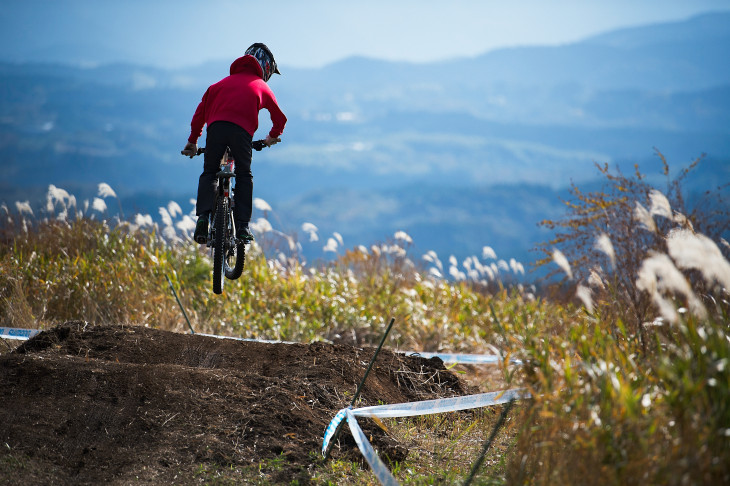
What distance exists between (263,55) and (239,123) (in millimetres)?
691

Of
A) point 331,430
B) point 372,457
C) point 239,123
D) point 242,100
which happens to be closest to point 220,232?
point 239,123

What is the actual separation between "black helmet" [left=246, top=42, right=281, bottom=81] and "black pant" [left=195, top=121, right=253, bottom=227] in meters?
0.65

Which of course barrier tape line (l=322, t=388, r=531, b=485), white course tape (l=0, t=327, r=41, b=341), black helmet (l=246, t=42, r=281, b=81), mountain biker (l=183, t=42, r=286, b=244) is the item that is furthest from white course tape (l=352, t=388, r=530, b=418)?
white course tape (l=0, t=327, r=41, b=341)

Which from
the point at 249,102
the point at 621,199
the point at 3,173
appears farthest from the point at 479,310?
the point at 3,173

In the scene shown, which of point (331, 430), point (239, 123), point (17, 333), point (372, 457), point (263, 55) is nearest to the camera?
point (372, 457)

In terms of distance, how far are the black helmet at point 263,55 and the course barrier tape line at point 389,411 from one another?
10.5 ft

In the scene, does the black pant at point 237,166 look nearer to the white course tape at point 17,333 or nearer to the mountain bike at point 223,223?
the mountain bike at point 223,223

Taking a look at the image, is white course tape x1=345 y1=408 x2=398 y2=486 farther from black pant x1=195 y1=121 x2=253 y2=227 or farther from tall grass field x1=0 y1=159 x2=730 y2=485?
black pant x1=195 y1=121 x2=253 y2=227

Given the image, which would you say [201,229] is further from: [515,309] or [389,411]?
[515,309]

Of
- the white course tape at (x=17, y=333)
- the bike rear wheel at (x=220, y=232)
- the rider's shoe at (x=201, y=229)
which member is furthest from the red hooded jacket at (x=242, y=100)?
the white course tape at (x=17, y=333)

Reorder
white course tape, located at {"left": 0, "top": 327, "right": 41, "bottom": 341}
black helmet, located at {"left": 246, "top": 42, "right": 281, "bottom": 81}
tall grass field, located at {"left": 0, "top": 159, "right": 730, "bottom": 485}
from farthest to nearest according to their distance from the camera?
white course tape, located at {"left": 0, "top": 327, "right": 41, "bottom": 341} < black helmet, located at {"left": 246, "top": 42, "right": 281, "bottom": 81} < tall grass field, located at {"left": 0, "top": 159, "right": 730, "bottom": 485}

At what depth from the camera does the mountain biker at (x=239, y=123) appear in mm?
5840

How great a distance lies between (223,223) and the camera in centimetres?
588

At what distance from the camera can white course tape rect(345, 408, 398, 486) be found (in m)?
3.51
